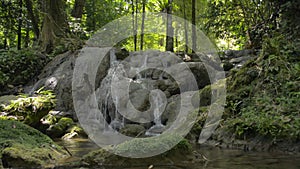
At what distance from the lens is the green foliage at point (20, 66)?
46.2 feet

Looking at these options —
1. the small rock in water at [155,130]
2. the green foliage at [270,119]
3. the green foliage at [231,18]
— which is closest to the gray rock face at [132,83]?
the small rock in water at [155,130]

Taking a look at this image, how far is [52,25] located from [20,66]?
2712mm

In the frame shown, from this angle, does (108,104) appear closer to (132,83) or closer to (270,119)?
(132,83)

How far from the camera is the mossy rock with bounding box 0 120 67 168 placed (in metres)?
4.23

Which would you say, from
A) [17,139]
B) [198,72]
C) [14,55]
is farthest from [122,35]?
[17,139]

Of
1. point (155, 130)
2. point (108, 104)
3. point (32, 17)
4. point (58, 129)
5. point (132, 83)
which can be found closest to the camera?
point (58, 129)

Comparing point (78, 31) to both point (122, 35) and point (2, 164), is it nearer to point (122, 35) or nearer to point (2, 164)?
point (122, 35)

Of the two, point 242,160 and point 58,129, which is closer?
point 242,160

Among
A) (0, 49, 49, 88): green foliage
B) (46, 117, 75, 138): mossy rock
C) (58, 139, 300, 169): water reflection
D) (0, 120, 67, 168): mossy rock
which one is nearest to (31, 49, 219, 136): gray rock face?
(0, 49, 49, 88): green foliage

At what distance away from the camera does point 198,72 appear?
11242 millimetres

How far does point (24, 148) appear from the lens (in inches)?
179

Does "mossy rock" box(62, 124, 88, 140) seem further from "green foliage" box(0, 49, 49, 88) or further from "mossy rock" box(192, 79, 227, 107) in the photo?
"green foliage" box(0, 49, 49, 88)

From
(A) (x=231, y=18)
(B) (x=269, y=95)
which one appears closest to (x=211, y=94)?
(B) (x=269, y=95)

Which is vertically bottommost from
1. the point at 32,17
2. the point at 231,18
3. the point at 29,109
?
the point at 29,109
